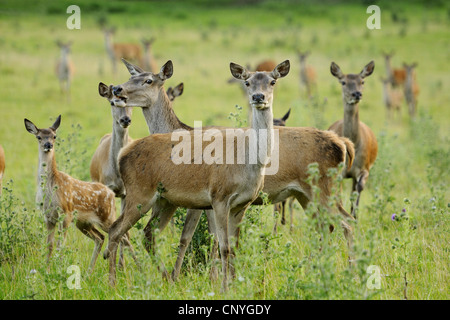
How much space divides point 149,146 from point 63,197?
1167 mm

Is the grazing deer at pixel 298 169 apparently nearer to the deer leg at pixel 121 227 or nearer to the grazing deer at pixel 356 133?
the deer leg at pixel 121 227

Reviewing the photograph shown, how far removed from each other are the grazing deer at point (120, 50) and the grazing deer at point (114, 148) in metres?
16.7

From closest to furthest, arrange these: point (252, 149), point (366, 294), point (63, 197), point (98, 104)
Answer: point (366, 294) < point (252, 149) < point (63, 197) < point (98, 104)

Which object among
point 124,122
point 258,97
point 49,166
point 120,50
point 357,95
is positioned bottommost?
point 49,166

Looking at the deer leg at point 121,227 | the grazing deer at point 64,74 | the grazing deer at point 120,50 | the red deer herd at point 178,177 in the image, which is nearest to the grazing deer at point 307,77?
the grazing deer at point 120,50

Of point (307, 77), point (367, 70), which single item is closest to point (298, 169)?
point (367, 70)

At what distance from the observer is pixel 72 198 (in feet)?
22.6

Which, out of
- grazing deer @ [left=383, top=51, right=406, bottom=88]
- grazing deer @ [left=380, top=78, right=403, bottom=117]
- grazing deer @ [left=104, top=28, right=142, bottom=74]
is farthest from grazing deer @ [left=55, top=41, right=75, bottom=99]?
grazing deer @ [left=383, top=51, right=406, bottom=88]

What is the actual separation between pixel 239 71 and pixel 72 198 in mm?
2244

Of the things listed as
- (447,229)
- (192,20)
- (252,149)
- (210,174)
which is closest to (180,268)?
(210,174)

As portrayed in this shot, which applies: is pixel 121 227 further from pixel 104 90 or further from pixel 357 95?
pixel 357 95

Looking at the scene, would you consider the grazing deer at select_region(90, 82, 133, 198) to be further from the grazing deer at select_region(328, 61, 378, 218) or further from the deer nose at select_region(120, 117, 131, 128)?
the grazing deer at select_region(328, 61, 378, 218)
